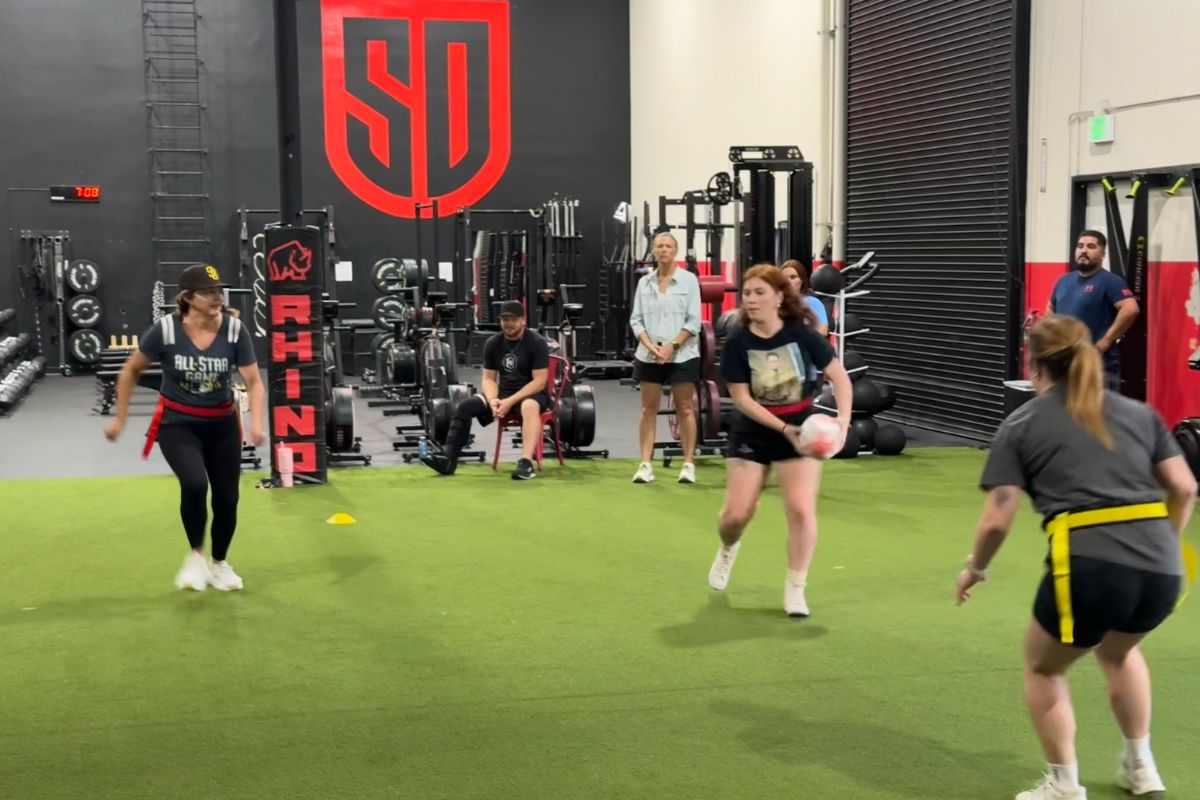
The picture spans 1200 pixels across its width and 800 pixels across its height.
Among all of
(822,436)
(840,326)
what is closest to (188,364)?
(822,436)

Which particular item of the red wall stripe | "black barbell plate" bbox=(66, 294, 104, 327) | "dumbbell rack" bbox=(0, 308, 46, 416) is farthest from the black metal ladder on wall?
the red wall stripe

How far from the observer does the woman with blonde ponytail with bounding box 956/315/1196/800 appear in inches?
113

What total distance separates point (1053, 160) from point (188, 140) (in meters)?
10.6

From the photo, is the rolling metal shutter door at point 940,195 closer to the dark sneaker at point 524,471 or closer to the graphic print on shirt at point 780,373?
the dark sneaker at point 524,471

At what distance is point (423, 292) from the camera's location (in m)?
12.0

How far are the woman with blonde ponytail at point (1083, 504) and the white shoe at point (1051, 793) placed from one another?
14 cm

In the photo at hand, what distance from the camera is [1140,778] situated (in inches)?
129

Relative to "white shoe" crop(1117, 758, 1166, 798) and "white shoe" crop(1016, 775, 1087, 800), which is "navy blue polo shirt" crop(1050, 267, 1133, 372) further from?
"white shoe" crop(1016, 775, 1087, 800)

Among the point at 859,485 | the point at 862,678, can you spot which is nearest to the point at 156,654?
the point at 862,678

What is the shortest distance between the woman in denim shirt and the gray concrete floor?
1.27 m

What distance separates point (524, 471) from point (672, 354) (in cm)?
116

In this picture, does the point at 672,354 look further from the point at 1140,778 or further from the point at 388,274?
the point at 388,274

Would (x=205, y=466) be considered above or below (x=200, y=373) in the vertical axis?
below

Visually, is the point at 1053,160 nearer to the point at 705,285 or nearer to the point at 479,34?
the point at 705,285
